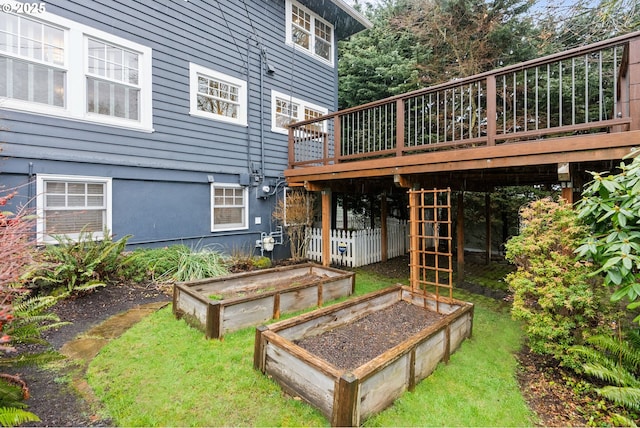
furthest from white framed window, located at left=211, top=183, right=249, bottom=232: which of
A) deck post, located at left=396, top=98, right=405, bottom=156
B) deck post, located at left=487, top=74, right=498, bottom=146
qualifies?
deck post, located at left=487, top=74, right=498, bottom=146

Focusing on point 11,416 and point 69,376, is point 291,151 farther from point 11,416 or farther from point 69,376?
point 11,416

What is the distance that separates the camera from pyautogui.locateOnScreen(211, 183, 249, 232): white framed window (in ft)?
23.7

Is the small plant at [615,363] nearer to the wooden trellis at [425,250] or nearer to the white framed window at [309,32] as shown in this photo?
the wooden trellis at [425,250]

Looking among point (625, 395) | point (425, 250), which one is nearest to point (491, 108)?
point (425, 250)

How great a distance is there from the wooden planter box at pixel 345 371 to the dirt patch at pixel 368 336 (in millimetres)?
132

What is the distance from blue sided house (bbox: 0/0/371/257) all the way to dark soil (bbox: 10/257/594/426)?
1.27 metres

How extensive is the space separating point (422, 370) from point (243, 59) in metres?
7.75

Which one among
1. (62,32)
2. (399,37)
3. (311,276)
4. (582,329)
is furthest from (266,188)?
(399,37)

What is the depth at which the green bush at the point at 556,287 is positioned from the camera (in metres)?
2.98

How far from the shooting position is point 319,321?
337cm

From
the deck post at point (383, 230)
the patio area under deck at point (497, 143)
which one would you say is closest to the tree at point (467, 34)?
the patio area under deck at point (497, 143)

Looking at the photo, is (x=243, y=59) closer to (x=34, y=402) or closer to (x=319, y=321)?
(x=319, y=321)

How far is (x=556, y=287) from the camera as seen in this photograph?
3025 millimetres

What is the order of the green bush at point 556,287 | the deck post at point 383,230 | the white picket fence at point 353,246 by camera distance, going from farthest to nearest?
the deck post at point 383,230 < the white picket fence at point 353,246 < the green bush at point 556,287
